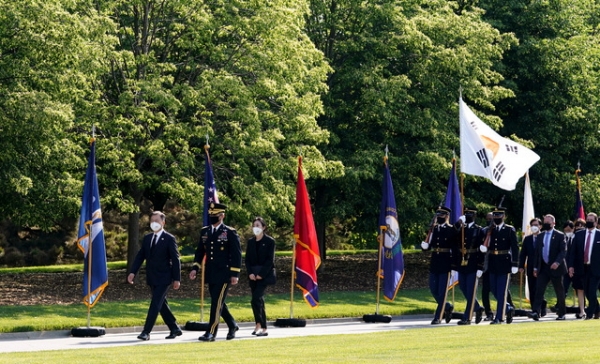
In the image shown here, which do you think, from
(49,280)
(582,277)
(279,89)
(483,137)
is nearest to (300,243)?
(483,137)

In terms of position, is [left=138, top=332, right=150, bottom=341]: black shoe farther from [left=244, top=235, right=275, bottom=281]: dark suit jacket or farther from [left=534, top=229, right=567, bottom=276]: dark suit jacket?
[left=534, top=229, right=567, bottom=276]: dark suit jacket

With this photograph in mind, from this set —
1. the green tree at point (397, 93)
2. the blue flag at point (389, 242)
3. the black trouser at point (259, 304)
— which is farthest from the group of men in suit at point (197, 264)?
the green tree at point (397, 93)

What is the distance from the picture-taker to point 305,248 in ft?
75.4

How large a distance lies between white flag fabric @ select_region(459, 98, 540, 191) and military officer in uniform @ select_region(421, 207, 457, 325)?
1.14 metres

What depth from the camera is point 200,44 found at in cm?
2964

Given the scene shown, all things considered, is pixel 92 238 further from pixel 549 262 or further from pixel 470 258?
pixel 549 262

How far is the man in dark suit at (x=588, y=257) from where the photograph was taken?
2377 cm

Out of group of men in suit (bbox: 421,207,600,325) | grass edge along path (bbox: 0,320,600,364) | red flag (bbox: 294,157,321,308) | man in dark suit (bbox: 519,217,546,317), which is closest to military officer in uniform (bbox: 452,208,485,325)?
group of men in suit (bbox: 421,207,600,325)

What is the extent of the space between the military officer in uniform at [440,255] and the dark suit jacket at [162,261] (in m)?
5.56

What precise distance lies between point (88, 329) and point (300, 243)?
4765mm

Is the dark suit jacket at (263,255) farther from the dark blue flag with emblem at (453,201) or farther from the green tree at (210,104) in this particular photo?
the green tree at (210,104)

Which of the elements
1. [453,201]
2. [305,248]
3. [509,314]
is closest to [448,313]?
[509,314]

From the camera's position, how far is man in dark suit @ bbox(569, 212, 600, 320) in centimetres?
2377

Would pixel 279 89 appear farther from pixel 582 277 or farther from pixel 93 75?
pixel 582 277
